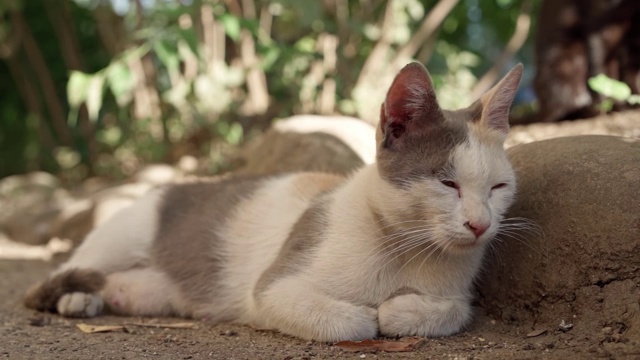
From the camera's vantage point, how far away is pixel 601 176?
2.78 m

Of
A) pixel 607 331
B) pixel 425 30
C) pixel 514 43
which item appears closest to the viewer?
pixel 607 331

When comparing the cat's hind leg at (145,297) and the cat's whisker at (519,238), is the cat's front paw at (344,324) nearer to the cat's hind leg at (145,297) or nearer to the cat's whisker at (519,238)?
the cat's whisker at (519,238)

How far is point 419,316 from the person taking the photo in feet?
8.87

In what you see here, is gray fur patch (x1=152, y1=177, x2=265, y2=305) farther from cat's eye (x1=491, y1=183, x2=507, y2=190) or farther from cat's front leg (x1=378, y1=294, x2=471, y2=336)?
cat's eye (x1=491, y1=183, x2=507, y2=190)

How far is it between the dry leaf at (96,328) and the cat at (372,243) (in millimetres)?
331

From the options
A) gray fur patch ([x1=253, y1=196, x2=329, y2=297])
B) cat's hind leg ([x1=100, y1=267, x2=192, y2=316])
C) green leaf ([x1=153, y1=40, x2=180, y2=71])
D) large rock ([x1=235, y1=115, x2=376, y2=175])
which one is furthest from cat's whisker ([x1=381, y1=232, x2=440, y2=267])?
green leaf ([x1=153, y1=40, x2=180, y2=71])

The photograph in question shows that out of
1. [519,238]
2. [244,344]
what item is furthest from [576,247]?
[244,344]

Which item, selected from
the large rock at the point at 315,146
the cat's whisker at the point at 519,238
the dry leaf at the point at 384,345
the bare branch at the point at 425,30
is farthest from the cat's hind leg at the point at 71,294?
the bare branch at the point at 425,30

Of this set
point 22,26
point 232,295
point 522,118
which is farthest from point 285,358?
point 22,26

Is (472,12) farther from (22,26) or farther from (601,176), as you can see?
(22,26)

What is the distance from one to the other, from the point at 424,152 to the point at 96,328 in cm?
167

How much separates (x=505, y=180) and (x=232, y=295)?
1.46 meters

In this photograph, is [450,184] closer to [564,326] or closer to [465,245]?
[465,245]

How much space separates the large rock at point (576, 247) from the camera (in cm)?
258
